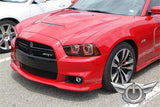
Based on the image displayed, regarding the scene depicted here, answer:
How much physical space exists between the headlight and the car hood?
0.08 metres

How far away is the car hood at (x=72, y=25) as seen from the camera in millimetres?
3385

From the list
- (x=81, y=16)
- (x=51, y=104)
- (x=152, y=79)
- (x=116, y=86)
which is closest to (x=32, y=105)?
(x=51, y=104)

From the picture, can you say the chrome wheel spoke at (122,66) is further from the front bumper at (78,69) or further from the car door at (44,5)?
the car door at (44,5)

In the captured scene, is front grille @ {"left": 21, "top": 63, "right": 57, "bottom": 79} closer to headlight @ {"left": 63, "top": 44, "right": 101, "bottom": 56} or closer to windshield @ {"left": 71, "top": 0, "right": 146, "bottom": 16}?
headlight @ {"left": 63, "top": 44, "right": 101, "bottom": 56}

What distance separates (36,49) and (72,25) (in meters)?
0.66

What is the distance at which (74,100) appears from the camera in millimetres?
3516

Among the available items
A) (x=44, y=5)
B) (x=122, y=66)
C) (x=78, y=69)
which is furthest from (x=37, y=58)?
(x=44, y=5)

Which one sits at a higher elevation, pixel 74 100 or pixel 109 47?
pixel 109 47

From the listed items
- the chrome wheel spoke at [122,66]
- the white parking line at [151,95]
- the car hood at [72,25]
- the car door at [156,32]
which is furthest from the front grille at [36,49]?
the car door at [156,32]

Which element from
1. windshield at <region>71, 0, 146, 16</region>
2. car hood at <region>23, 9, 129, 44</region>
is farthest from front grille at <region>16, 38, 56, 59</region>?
windshield at <region>71, 0, 146, 16</region>

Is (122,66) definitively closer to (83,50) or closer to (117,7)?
(83,50)

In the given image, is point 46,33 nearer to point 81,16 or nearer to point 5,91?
point 81,16

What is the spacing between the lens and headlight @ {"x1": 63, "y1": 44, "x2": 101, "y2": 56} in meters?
3.25

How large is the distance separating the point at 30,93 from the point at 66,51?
923 mm
